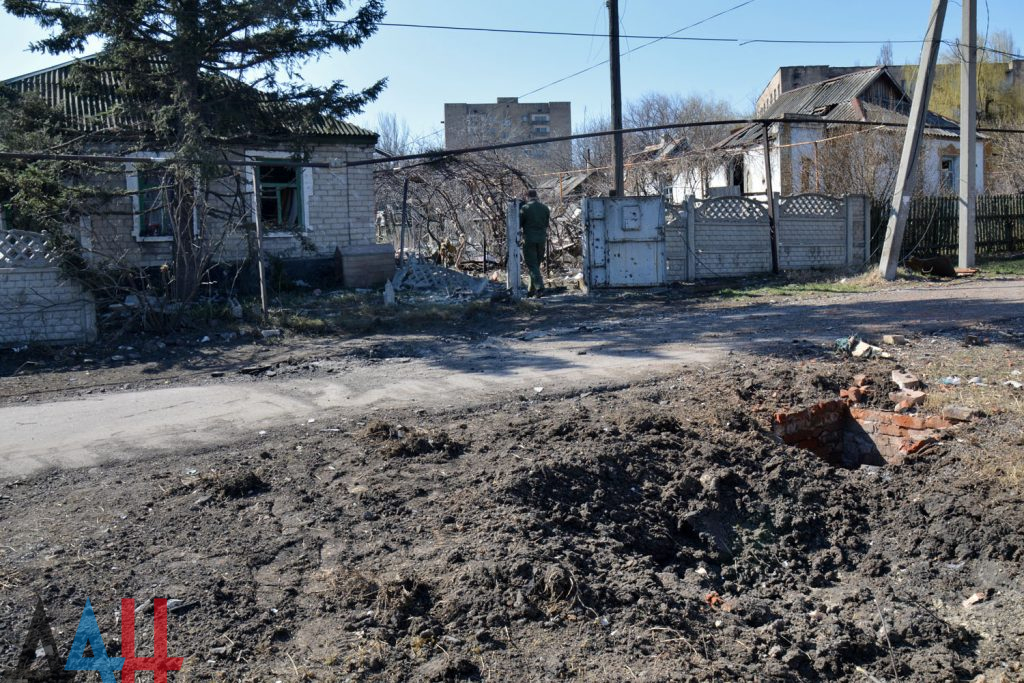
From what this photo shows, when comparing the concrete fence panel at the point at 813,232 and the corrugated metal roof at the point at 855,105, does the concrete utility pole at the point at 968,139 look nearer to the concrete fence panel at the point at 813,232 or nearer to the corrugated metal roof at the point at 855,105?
the concrete fence panel at the point at 813,232

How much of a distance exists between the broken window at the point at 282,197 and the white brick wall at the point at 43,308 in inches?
286

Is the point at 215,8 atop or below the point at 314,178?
atop

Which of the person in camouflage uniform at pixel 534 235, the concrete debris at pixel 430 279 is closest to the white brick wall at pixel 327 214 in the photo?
the concrete debris at pixel 430 279

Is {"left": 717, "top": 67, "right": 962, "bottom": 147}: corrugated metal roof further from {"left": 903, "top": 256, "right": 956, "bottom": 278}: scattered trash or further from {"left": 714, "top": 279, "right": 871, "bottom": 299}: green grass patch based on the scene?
{"left": 714, "top": 279, "right": 871, "bottom": 299}: green grass patch

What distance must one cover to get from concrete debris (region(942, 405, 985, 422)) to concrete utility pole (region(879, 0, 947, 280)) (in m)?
9.36

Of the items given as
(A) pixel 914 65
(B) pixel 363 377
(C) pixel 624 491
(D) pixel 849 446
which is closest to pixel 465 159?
(B) pixel 363 377

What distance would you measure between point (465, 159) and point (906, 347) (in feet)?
35.0

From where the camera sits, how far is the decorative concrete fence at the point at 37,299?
10438 mm

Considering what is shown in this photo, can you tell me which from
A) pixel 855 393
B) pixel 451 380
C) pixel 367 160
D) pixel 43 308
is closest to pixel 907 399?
pixel 855 393

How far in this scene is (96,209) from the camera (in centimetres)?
1235

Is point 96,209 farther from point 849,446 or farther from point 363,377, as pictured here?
point 849,446

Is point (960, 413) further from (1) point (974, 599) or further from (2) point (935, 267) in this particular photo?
(2) point (935, 267)

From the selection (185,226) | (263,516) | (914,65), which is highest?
(914,65)

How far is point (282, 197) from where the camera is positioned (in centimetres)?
1809
